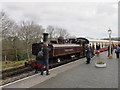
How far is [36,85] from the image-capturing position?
224 inches

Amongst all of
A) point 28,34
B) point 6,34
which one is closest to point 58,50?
point 6,34

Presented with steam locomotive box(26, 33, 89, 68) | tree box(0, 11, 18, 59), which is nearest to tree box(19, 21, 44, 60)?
tree box(0, 11, 18, 59)

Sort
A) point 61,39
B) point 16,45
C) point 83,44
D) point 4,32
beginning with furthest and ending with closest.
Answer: point 16,45 → point 4,32 → point 83,44 → point 61,39

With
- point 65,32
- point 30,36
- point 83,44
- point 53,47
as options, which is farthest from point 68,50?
point 65,32

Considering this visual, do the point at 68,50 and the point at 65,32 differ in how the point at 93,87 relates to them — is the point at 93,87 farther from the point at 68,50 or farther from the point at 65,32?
the point at 65,32

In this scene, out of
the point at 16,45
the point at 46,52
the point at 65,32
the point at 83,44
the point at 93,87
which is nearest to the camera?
the point at 93,87

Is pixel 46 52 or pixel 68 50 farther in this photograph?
pixel 68 50

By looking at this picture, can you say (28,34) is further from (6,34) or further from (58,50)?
(58,50)

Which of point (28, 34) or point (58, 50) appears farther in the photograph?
point (28, 34)

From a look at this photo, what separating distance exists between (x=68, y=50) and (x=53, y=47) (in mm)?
3125

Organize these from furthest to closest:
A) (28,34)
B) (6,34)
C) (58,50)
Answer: (28,34)
(6,34)
(58,50)

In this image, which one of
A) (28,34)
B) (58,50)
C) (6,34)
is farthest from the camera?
(28,34)

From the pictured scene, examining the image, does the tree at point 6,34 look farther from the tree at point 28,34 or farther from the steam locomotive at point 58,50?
the steam locomotive at point 58,50

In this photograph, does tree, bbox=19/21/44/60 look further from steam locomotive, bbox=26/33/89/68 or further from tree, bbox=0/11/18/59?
steam locomotive, bbox=26/33/89/68
